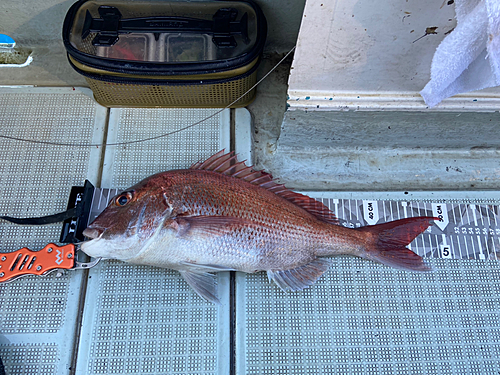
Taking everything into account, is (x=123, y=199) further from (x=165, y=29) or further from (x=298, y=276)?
(x=165, y=29)

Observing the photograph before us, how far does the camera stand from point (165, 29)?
239 cm

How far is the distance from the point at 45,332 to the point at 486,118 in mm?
3403

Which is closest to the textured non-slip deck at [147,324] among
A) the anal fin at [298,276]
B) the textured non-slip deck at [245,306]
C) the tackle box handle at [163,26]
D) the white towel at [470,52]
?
the textured non-slip deck at [245,306]

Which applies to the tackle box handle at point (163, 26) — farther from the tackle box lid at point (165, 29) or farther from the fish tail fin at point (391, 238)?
the fish tail fin at point (391, 238)

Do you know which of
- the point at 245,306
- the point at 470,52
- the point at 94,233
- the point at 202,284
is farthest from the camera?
the point at 245,306

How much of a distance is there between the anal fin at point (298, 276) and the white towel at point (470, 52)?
4.17ft

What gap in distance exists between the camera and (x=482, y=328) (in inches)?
84.1

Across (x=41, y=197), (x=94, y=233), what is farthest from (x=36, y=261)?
(x=94, y=233)

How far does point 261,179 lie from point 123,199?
0.86 metres

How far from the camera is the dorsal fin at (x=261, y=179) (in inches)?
80.6

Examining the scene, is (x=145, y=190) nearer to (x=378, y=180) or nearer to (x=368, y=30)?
(x=368, y=30)

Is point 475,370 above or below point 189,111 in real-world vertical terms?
below

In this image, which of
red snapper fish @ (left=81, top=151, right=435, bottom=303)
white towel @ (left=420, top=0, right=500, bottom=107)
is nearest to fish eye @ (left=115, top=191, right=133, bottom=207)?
red snapper fish @ (left=81, top=151, right=435, bottom=303)

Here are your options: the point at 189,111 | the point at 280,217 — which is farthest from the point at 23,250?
the point at 280,217
